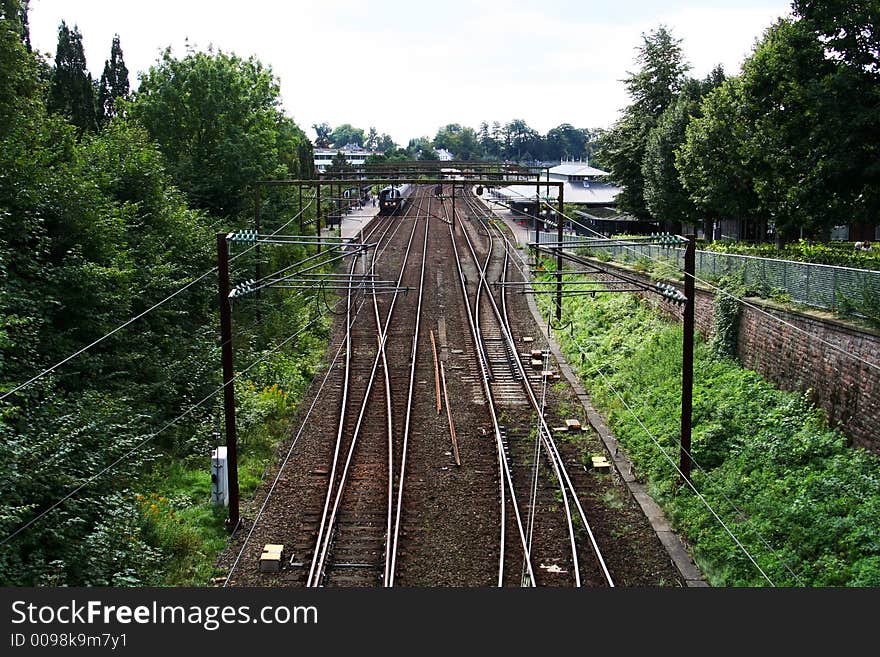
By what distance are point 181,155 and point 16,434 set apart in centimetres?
2142

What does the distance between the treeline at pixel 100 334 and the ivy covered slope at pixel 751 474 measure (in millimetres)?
8634

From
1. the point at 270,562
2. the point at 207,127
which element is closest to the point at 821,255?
the point at 270,562

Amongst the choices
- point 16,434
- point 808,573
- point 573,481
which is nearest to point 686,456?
point 573,481

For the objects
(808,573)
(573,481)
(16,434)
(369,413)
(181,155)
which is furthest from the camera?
(181,155)

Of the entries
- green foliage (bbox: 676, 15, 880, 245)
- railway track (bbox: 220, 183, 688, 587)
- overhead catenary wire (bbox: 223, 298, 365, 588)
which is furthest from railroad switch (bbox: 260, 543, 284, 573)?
green foliage (bbox: 676, 15, 880, 245)

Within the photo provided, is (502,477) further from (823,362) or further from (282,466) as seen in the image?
(823,362)

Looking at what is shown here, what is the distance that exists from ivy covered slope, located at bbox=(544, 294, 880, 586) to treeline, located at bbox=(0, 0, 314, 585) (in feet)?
28.3

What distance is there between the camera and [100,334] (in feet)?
50.3

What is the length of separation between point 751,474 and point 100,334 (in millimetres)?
12607

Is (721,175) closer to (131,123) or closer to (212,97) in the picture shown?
(212,97)

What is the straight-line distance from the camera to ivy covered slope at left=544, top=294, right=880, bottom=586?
10984 mm

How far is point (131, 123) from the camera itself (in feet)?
94.4

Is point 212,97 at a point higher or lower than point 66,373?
higher

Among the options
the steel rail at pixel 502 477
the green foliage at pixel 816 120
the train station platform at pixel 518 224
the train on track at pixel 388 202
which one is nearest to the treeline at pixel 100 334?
the steel rail at pixel 502 477
